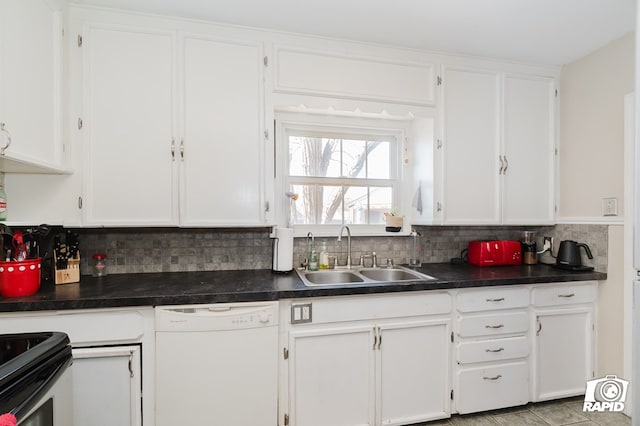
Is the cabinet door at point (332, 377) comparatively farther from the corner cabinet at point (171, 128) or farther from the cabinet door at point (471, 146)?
the cabinet door at point (471, 146)

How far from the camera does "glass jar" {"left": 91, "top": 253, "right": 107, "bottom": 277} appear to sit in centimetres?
191

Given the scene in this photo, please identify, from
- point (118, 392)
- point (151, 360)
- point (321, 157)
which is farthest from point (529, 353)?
point (118, 392)

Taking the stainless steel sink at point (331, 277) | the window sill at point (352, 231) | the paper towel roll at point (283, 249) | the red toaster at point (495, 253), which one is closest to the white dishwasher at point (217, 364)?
the paper towel roll at point (283, 249)

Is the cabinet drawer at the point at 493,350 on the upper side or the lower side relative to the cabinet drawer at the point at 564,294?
lower

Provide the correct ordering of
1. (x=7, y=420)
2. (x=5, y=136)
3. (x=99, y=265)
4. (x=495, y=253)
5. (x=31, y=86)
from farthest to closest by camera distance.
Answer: (x=495, y=253)
(x=99, y=265)
(x=31, y=86)
(x=5, y=136)
(x=7, y=420)

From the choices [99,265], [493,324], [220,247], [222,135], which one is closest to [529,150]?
[493,324]

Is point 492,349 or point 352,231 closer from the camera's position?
point 492,349

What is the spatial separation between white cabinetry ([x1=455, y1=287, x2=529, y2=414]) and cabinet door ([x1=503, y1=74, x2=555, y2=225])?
675mm

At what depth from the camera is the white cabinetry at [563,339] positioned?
6.68 ft

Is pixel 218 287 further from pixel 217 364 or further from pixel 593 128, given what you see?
pixel 593 128

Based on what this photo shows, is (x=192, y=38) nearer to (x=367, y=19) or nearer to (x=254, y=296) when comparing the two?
(x=367, y=19)

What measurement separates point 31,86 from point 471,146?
2.59m

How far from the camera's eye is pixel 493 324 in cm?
195

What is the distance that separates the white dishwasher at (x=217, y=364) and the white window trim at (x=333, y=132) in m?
0.81
